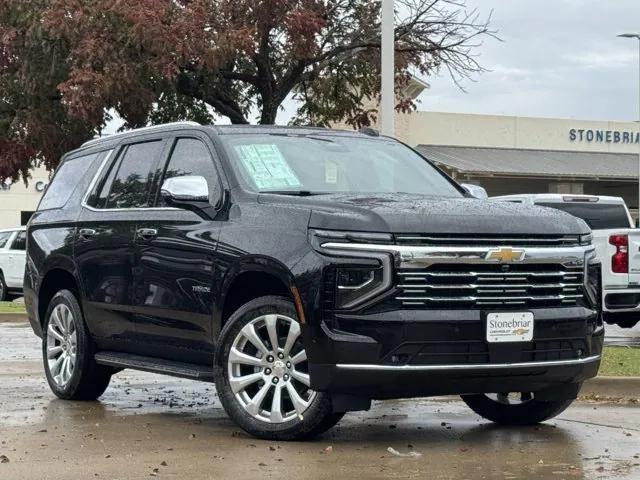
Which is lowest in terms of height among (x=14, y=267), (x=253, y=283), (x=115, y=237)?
(x=14, y=267)

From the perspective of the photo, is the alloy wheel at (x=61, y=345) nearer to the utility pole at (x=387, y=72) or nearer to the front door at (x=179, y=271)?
the front door at (x=179, y=271)

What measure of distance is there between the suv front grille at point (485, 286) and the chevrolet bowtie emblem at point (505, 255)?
0.04 metres

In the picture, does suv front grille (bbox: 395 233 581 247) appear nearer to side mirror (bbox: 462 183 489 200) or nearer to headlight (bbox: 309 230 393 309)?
headlight (bbox: 309 230 393 309)

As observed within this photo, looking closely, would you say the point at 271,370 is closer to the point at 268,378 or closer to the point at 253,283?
the point at 268,378

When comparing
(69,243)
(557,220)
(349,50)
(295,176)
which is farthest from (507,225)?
(349,50)

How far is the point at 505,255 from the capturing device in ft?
25.1

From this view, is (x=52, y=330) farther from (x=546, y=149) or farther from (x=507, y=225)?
(x=546, y=149)

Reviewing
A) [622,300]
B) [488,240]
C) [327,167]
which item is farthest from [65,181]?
[622,300]

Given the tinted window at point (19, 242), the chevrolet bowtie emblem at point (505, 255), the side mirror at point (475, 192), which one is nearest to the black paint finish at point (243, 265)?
the chevrolet bowtie emblem at point (505, 255)

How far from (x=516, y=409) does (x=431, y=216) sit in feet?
6.50

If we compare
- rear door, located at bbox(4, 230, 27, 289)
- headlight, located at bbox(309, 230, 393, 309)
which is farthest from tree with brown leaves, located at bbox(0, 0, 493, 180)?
headlight, located at bbox(309, 230, 393, 309)

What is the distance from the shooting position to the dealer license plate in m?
7.58

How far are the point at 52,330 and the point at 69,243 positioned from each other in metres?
0.78

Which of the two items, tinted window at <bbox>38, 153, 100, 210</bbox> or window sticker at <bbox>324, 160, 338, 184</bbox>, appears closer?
window sticker at <bbox>324, 160, 338, 184</bbox>
